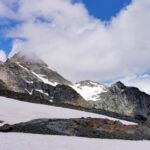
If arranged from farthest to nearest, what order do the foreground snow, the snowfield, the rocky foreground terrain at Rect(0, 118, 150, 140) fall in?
the snowfield < the rocky foreground terrain at Rect(0, 118, 150, 140) < the foreground snow

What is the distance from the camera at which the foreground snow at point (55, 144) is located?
2012 cm

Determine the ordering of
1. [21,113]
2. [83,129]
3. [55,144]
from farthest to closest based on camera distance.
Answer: [21,113], [83,129], [55,144]

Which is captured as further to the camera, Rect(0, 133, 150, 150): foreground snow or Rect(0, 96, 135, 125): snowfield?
Rect(0, 96, 135, 125): snowfield

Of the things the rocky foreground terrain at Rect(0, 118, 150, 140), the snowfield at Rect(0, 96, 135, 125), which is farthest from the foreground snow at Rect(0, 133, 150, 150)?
the snowfield at Rect(0, 96, 135, 125)

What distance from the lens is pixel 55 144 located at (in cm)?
2181

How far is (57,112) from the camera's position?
43906 mm

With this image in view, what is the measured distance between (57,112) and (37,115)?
4.96 m

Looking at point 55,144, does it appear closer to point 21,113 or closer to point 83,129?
point 83,129

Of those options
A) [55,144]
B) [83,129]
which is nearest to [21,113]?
[83,129]

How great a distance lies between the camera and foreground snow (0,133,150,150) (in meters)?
20.1

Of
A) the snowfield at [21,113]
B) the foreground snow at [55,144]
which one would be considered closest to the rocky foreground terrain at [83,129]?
the foreground snow at [55,144]

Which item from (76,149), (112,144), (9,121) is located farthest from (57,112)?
(76,149)

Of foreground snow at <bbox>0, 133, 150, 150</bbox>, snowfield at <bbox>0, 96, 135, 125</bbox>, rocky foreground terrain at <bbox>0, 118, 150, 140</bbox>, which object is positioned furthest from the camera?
snowfield at <bbox>0, 96, 135, 125</bbox>

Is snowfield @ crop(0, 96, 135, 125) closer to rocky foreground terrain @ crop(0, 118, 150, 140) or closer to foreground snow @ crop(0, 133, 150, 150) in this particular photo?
rocky foreground terrain @ crop(0, 118, 150, 140)
